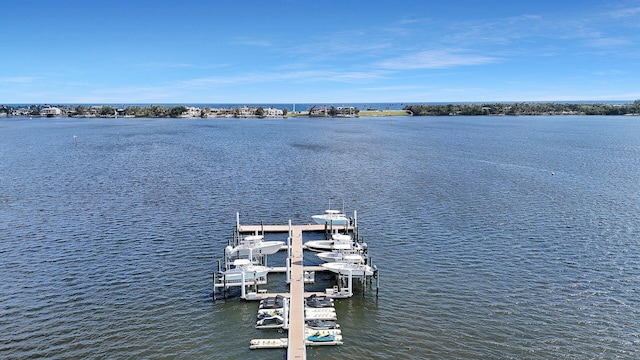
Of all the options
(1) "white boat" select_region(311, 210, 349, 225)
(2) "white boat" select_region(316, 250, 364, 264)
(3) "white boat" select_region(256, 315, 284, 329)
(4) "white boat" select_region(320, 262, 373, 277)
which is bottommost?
(3) "white boat" select_region(256, 315, 284, 329)

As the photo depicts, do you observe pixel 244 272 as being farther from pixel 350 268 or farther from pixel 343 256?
pixel 343 256

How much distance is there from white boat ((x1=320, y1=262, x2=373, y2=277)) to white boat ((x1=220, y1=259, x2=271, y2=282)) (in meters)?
5.34

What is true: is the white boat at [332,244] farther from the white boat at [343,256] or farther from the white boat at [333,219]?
the white boat at [333,219]

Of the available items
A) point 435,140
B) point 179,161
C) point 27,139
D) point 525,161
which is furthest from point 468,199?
point 27,139

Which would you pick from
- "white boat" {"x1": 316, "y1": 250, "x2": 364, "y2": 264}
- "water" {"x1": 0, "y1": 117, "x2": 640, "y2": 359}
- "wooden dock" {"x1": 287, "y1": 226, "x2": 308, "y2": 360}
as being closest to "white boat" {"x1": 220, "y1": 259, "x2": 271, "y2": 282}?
"water" {"x1": 0, "y1": 117, "x2": 640, "y2": 359}

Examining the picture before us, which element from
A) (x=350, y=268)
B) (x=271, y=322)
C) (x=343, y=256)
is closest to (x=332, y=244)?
(x=343, y=256)

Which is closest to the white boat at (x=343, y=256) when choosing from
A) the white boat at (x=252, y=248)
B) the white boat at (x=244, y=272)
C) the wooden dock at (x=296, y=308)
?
the wooden dock at (x=296, y=308)

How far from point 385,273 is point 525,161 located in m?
72.3

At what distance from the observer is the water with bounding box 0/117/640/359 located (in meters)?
31.6

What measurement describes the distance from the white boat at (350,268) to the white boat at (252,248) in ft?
20.8

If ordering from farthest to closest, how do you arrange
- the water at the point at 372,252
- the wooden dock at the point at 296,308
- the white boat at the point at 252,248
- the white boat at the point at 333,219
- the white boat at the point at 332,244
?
1. the white boat at the point at 333,219
2. the white boat at the point at 332,244
3. the white boat at the point at 252,248
4. the water at the point at 372,252
5. the wooden dock at the point at 296,308

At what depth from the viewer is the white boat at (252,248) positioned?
42906 mm

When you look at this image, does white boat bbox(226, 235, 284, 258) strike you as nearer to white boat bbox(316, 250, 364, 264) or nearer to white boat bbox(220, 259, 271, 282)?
white boat bbox(220, 259, 271, 282)

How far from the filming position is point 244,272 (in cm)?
3794
